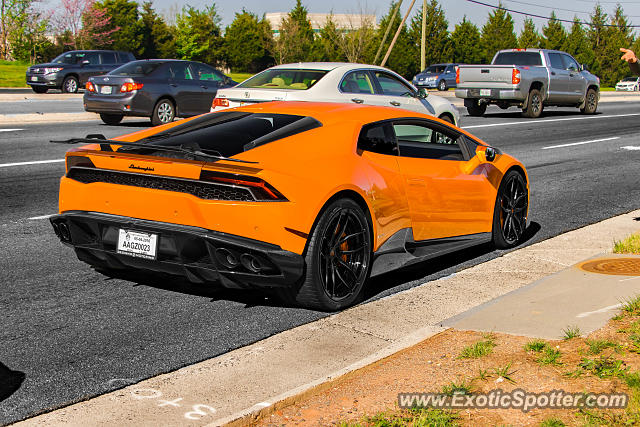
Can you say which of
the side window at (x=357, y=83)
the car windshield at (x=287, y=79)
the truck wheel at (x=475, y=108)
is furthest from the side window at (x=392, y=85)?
the truck wheel at (x=475, y=108)

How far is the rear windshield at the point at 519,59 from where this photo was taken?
86.9 feet

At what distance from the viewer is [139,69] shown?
65.6ft

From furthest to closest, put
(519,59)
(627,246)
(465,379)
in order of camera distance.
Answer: (519,59)
(627,246)
(465,379)

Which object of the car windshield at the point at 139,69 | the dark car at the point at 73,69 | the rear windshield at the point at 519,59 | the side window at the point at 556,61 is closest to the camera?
the car windshield at the point at 139,69

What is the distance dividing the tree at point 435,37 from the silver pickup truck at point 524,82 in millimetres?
40936

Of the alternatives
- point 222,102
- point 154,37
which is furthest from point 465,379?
point 154,37

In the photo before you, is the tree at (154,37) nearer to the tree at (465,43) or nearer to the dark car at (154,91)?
the tree at (465,43)

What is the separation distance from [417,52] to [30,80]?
42.1 m

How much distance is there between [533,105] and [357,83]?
13748 millimetres

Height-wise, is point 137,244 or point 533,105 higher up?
point 533,105

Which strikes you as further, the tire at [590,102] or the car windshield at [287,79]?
the tire at [590,102]

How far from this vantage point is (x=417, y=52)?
6875 cm

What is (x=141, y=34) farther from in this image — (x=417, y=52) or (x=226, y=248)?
(x=226, y=248)

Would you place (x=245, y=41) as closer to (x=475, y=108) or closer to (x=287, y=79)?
(x=475, y=108)
